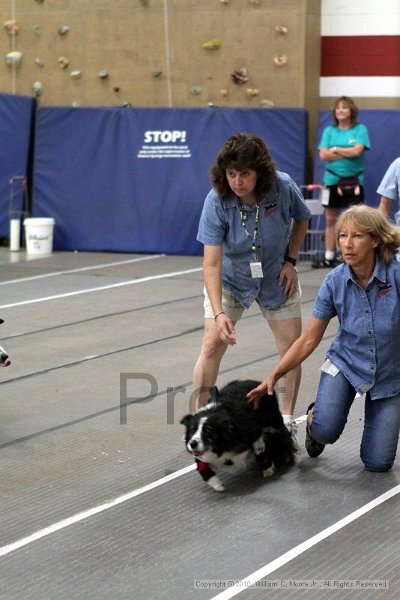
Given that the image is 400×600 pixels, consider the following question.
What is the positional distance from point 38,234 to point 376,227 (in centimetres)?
901

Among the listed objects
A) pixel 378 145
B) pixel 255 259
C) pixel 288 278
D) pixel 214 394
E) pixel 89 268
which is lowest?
pixel 89 268

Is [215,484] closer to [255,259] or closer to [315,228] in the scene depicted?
[255,259]

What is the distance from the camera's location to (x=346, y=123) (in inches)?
476

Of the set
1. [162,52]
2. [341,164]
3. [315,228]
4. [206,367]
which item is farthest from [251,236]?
[162,52]

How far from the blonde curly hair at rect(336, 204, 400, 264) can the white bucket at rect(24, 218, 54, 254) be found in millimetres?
8801

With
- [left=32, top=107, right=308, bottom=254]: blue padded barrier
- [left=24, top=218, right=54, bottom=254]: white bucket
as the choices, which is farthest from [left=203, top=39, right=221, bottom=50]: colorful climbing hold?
[left=24, top=218, right=54, bottom=254]: white bucket

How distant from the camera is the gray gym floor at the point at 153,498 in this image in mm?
4066

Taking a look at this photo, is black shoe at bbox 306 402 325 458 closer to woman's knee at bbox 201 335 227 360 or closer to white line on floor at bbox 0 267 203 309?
woman's knee at bbox 201 335 227 360

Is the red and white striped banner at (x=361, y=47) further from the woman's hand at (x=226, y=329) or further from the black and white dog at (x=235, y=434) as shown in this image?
the black and white dog at (x=235, y=434)

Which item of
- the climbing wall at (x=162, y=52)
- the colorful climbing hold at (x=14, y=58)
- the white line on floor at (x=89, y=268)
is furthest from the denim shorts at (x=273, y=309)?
the colorful climbing hold at (x=14, y=58)

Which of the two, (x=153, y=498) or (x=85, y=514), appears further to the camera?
(x=153, y=498)

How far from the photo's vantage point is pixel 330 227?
12.1 metres

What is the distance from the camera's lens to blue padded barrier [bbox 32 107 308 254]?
13.1 metres

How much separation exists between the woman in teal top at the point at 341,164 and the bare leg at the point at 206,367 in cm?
666
